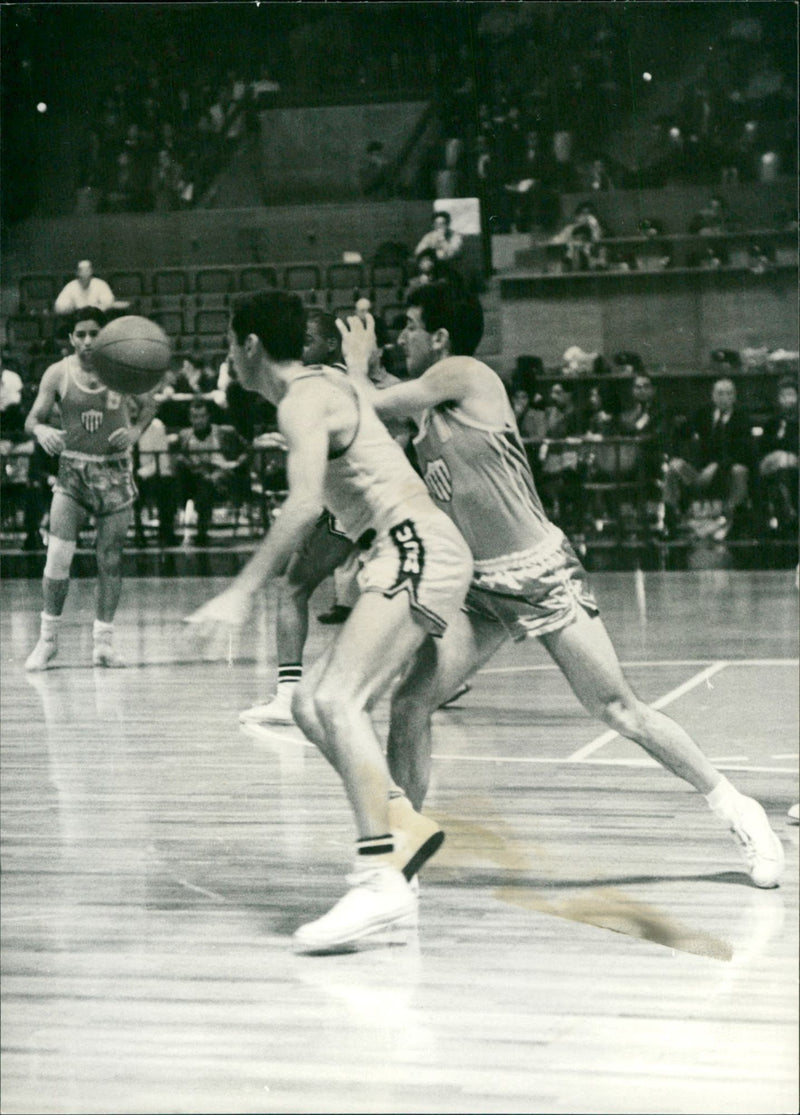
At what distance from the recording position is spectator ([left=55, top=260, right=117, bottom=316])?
15859 millimetres

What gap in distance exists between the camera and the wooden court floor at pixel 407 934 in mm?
3156

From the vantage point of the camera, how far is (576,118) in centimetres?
1838

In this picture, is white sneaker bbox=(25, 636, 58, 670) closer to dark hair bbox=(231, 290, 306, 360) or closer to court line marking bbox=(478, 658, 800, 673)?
court line marking bbox=(478, 658, 800, 673)

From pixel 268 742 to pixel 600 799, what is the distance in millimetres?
1660

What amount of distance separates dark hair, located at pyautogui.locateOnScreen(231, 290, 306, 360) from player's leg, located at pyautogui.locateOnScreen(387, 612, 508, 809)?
768 mm

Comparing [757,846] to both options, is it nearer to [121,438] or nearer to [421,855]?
[421,855]

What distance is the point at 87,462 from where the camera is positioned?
8789mm

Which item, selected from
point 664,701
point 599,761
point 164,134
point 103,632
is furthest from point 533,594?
point 164,134

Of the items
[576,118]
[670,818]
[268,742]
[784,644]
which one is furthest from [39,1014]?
[576,118]

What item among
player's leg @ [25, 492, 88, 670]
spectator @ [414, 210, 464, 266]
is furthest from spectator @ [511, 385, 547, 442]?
player's leg @ [25, 492, 88, 670]

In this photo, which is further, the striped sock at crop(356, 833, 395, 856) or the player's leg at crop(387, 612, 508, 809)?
the player's leg at crop(387, 612, 508, 809)

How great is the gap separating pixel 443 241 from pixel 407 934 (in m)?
13.3

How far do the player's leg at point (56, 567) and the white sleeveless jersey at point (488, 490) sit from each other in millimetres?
4561

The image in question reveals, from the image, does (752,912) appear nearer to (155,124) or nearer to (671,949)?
(671,949)
